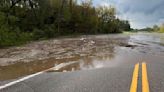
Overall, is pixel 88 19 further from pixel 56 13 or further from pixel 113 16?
pixel 113 16

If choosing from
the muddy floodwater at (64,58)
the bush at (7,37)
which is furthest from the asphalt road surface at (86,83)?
the bush at (7,37)

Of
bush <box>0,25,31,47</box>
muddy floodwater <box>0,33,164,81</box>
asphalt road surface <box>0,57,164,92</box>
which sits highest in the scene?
bush <box>0,25,31,47</box>

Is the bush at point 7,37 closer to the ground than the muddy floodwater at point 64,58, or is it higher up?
higher up

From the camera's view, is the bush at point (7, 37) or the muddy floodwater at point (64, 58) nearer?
the muddy floodwater at point (64, 58)

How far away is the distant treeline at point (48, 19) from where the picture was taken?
1008 inches

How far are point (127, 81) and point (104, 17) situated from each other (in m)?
75.7

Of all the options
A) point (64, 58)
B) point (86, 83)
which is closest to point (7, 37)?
point (64, 58)

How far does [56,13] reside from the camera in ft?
171

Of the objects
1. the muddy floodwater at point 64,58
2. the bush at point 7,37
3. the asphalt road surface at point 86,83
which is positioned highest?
the bush at point 7,37

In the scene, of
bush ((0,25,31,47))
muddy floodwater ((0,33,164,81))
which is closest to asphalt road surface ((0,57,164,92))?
muddy floodwater ((0,33,164,81))

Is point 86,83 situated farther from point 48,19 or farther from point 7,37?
point 48,19

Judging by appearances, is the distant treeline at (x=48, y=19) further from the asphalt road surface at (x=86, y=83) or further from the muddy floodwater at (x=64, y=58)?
the asphalt road surface at (x=86, y=83)

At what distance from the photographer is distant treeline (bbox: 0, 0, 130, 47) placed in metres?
25.6

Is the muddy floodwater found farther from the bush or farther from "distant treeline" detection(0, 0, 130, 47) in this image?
"distant treeline" detection(0, 0, 130, 47)
